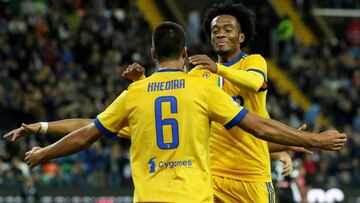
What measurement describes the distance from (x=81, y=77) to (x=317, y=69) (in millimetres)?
7576

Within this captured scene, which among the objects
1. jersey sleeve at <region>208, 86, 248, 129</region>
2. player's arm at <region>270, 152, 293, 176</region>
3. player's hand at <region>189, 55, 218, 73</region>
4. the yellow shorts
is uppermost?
player's hand at <region>189, 55, 218, 73</region>

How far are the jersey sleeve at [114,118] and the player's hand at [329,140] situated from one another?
53.8 inches

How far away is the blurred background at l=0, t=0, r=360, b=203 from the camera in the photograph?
59.3 feet

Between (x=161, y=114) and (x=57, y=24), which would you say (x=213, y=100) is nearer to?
(x=161, y=114)

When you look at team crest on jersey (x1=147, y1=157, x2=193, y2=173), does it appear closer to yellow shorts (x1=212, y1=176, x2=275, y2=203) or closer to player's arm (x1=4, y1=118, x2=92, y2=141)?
player's arm (x1=4, y1=118, x2=92, y2=141)

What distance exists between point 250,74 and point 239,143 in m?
0.72

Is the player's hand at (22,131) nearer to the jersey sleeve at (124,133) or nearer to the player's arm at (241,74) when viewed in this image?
the jersey sleeve at (124,133)

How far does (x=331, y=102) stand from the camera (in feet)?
81.8

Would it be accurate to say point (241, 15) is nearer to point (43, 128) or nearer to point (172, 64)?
point (172, 64)

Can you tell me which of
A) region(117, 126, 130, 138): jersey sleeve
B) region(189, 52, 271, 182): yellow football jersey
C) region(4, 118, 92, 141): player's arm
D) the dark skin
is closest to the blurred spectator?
the dark skin

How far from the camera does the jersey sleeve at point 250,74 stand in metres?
7.62

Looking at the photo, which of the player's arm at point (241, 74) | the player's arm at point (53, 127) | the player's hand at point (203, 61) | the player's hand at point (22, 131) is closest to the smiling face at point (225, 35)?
the player's arm at point (241, 74)

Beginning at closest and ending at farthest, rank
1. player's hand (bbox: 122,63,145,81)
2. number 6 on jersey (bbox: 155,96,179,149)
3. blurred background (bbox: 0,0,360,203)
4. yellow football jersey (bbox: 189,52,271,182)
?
number 6 on jersey (bbox: 155,96,179,149) < player's hand (bbox: 122,63,145,81) < yellow football jersey (bbox: 189,52,271,182) < blurred background (bbox: 0,0,360,203)

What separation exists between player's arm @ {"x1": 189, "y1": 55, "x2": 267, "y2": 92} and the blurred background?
18.0 feet
